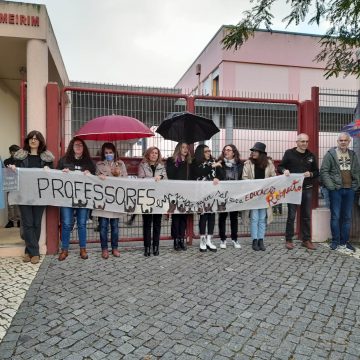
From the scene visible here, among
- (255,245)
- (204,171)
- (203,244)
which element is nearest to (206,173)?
(204,171)

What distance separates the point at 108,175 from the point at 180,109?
5.81 ft

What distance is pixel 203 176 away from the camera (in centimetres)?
624

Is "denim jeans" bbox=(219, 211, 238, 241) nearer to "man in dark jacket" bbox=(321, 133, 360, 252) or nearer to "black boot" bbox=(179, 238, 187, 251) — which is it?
"black boot" bbox=(179, 238, 187, 251)

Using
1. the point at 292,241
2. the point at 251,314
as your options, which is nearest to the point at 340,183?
the point at 292,241

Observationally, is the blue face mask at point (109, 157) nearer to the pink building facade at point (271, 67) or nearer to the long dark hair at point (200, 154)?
the long dark hair at point (200, 154)

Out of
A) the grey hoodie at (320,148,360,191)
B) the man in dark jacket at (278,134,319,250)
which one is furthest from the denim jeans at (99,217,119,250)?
the grey hoodie at (320,148,360,191)

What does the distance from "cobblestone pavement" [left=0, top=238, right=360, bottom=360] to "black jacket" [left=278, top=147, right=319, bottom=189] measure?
1.43 meters

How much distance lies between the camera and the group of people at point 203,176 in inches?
221

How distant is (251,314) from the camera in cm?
382

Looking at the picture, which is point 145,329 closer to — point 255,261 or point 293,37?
point 255,261

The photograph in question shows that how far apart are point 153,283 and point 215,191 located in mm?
2110

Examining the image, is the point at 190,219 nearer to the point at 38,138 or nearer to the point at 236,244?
the point at 236,244

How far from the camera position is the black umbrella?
592 cm

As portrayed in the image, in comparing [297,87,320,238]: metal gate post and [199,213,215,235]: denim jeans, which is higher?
[297,87,320,238]: metal gate post
